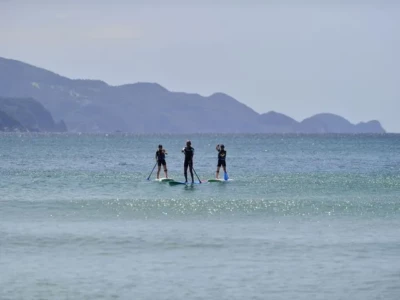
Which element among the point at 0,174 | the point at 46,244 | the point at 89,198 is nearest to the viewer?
the point at 46,244

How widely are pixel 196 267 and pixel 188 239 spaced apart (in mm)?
4525

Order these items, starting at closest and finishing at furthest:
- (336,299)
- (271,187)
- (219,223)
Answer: (336,299) → (219,223) → (271,187)

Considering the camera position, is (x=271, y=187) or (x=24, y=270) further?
(x=271, y=187)

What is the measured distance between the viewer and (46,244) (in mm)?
25047

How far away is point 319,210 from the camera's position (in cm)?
3438

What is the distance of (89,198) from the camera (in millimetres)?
→ 40000

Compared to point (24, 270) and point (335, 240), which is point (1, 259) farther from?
point (335, 240)

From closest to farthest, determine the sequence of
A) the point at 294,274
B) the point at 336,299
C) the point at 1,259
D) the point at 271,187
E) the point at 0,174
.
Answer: the point at 336,299 < the point at 294,274 < the point at 1,259 < the point at 271,187 < the point at 0,174

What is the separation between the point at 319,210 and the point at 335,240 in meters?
8.63

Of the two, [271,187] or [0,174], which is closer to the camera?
[271,187]

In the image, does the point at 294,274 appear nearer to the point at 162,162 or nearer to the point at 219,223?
the point at 219,223

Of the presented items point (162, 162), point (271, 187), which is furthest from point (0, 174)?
point (271, 187)

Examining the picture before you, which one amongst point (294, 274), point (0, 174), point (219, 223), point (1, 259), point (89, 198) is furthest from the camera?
point (0, 174)

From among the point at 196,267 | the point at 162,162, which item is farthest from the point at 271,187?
the point at 196,267
